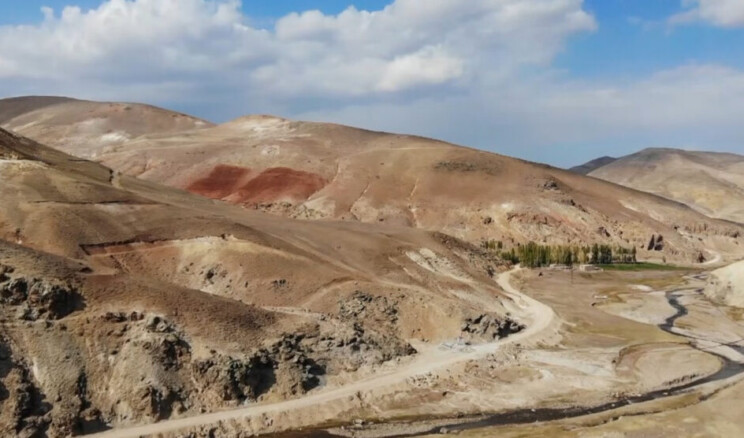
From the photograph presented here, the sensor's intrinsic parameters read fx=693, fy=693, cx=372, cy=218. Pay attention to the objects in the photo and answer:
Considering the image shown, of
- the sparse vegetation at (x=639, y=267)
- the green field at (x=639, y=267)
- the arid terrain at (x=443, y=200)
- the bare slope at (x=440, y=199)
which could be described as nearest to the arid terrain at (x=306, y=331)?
the green field at (x=639, y=267)

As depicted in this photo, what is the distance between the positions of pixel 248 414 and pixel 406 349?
2210 cm

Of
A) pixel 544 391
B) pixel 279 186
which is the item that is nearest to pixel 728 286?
pixel 544 391

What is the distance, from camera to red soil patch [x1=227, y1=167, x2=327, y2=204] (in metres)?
180

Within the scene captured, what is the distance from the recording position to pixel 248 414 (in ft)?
188

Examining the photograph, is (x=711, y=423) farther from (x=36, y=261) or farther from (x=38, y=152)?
(x=38, y=152)

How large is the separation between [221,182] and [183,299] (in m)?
128

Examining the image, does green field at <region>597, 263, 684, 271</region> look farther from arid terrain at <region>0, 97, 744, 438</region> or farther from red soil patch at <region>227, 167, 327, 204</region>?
red soil patch at <region>227, 167, 327, 204</region>

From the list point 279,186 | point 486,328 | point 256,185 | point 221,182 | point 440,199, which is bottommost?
point 486,328

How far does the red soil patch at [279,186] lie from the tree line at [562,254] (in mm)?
50677

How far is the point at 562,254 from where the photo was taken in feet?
520

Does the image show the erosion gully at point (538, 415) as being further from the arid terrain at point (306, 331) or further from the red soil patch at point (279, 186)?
the red soil patch at point (279, 186)

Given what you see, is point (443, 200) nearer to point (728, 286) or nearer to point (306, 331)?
point (728, 286)

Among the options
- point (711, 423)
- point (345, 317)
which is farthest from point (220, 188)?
point (711, 423)

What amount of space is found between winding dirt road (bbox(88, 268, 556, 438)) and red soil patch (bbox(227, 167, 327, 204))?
96.1 metres
